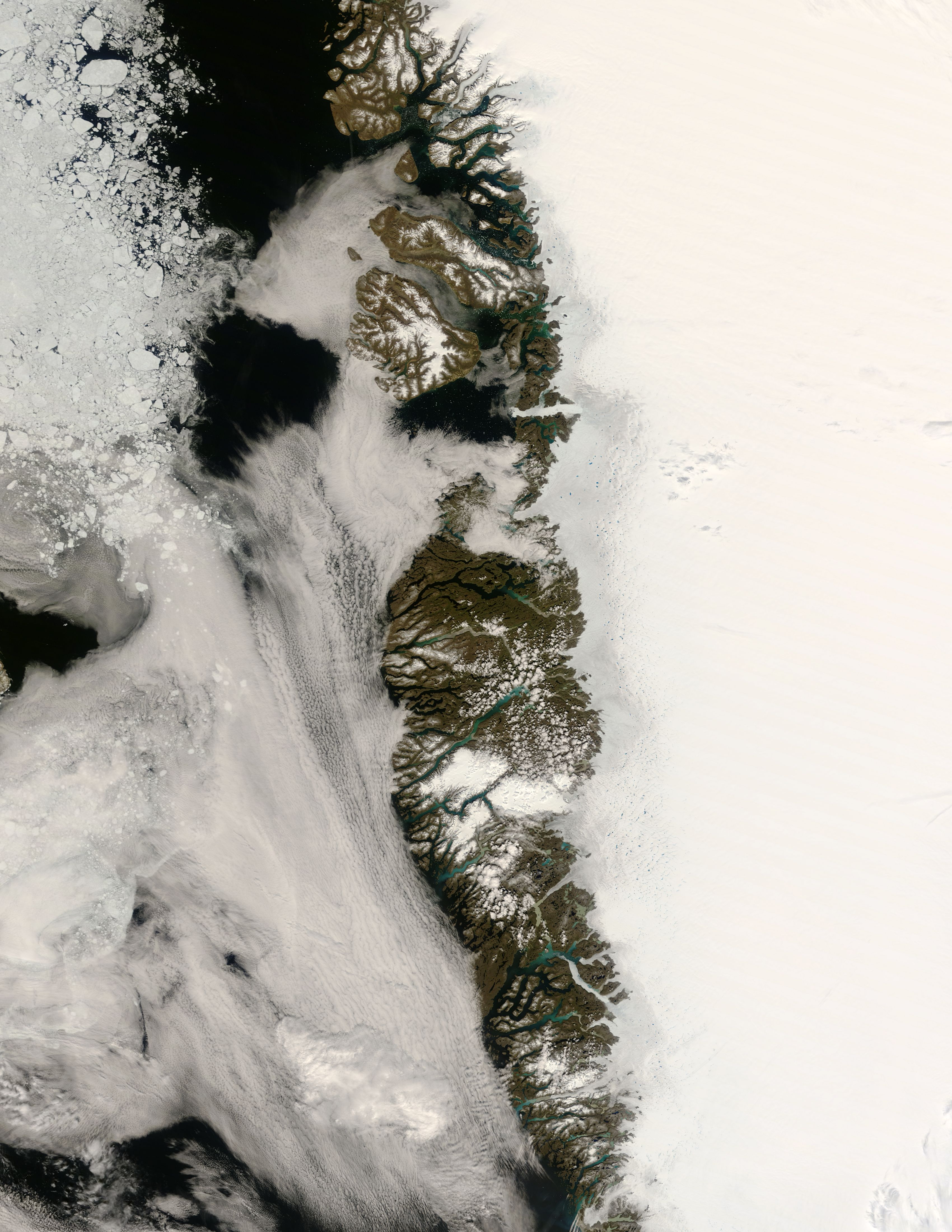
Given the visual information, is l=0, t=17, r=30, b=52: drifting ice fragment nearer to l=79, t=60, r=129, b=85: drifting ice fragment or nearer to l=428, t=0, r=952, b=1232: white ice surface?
l=79, t=60, r=129, b=85: drifting ice fragment

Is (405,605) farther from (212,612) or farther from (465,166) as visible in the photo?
(465,166)

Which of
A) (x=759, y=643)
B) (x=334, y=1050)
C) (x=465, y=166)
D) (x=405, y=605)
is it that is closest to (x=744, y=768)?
(x=759, y=643)

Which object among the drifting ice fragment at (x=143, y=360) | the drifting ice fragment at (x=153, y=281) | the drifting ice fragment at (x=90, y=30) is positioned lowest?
the drifting ice fragment at (x=143, y=360)

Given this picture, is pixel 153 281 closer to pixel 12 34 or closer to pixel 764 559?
pixel 12 34

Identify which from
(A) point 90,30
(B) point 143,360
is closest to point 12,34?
(A) point 90,30

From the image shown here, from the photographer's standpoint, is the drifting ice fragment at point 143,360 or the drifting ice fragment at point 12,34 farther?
the drifting ice fragment at point 143,360

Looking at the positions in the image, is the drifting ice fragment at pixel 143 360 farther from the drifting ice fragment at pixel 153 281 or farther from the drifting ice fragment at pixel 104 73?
the drifting ice fragment at pixel 104 73

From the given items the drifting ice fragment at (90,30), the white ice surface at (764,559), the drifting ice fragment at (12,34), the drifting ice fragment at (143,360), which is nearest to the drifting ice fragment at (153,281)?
the drifting ice fragment at (143,360)
